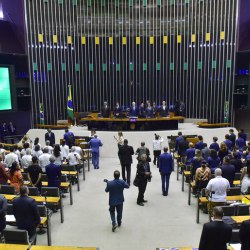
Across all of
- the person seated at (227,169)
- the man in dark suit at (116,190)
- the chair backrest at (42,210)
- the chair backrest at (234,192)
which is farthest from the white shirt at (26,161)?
the chair backrest at (234,192)

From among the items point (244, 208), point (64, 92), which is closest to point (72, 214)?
point (244, 208)

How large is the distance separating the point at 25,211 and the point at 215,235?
2849mm

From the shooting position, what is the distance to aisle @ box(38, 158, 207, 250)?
576 cm

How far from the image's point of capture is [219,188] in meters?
5.76

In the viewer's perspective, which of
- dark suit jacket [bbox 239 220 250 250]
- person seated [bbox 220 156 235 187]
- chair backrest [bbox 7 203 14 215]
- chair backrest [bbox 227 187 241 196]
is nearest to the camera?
dark suit jacket [bbox 239 220 250 250]

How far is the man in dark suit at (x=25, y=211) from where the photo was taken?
4703mm

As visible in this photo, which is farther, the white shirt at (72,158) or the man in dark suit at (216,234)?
the white shirt at (72,158)

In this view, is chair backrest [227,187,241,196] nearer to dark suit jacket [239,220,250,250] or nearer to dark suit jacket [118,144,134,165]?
dark suit jacket [239,220,250,250]

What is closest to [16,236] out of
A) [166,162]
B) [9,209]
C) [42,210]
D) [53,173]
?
[42,210]

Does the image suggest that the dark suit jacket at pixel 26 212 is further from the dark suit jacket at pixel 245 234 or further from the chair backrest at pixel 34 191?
the dark suit jacket at pixel 245 234

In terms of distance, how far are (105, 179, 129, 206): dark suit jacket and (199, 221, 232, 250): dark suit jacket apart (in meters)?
2.39

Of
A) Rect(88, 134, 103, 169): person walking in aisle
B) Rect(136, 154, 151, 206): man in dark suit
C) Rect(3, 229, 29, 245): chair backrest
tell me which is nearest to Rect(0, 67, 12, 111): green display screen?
Rect(88, 134, 103, 169): person walking in aisle

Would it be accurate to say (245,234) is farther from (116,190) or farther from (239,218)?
(116,190)

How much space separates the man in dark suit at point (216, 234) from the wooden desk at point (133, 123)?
10.3 meters
